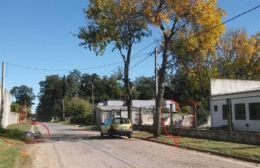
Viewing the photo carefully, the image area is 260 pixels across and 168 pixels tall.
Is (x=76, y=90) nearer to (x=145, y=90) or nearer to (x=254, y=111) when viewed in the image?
(x=145, y=90)

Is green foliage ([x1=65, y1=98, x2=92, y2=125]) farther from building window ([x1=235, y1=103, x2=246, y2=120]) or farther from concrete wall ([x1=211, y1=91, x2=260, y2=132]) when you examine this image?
Answer: building window ([x1=235, y1=103, x2=246, y2=120])

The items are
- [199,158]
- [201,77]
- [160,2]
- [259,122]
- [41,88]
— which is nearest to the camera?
[199,158]

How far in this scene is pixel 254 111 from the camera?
3888 centimetres

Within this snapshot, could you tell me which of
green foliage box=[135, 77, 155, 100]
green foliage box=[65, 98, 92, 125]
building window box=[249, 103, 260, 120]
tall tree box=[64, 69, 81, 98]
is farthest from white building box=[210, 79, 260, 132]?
tall tree box=[64, 69, 81, 98]

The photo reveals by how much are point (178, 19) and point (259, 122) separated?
10954 mm

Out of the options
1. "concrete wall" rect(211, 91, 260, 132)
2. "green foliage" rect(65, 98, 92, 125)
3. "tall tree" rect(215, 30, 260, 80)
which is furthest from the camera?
"green foliage" rect(65, 98, 92, 125)

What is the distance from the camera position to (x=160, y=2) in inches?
1342

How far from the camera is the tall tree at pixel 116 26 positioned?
3616cm

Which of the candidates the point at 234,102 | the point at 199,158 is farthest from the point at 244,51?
the point at 199,158

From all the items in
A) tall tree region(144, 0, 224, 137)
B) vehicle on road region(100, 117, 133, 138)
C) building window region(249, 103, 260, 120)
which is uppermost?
tall tree region(144, 0, 224, 137)

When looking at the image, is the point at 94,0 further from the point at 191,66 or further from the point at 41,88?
the point at 41,88

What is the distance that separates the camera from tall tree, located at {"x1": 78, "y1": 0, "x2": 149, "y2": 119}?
1423 inches

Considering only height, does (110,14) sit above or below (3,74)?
above

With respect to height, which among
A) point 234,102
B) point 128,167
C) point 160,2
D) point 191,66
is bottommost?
point 128,167
